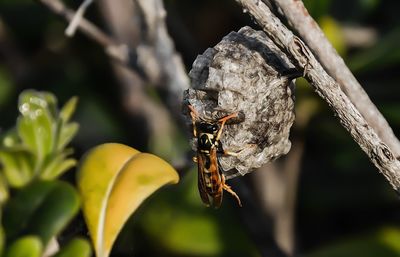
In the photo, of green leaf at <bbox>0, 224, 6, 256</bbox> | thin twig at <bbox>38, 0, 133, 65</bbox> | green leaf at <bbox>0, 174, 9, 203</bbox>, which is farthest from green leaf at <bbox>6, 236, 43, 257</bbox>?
thin twig at <bbox>38, 0, 133, 65</bbox>

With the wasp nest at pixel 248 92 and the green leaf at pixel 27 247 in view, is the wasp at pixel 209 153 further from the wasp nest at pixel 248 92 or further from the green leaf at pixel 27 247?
the green leaf at pixel 27 247

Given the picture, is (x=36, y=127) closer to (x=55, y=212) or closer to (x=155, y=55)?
(x=55, y=212)

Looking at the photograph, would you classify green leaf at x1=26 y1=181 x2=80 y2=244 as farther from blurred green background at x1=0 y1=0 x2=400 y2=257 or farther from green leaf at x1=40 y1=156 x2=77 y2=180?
blurred green background at x1=0 y1=0 x2=400 y2=257

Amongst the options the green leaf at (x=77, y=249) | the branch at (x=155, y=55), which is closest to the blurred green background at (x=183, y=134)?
the branch at (x=155, y=55)

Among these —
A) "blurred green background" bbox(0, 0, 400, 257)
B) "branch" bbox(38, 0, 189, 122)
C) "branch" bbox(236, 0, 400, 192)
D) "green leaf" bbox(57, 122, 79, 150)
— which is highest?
"branch" bbox(236, 0, 400, 192)

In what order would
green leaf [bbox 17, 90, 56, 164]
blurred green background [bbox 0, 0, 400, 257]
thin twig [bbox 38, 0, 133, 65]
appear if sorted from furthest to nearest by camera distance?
blurred green background [bbox 0, 0, 400, 257]
thin twig [bbox 38, 0, 133, 65]
green leaf [bbox 17, 90, 56, 164]

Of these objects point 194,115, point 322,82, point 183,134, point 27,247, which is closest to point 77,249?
point 27,247

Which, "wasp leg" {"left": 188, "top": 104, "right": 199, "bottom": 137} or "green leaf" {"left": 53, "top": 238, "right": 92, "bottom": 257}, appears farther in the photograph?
"wasp leg" {"left": 188, "top": 104, "right": 199, "bottom": 137}
